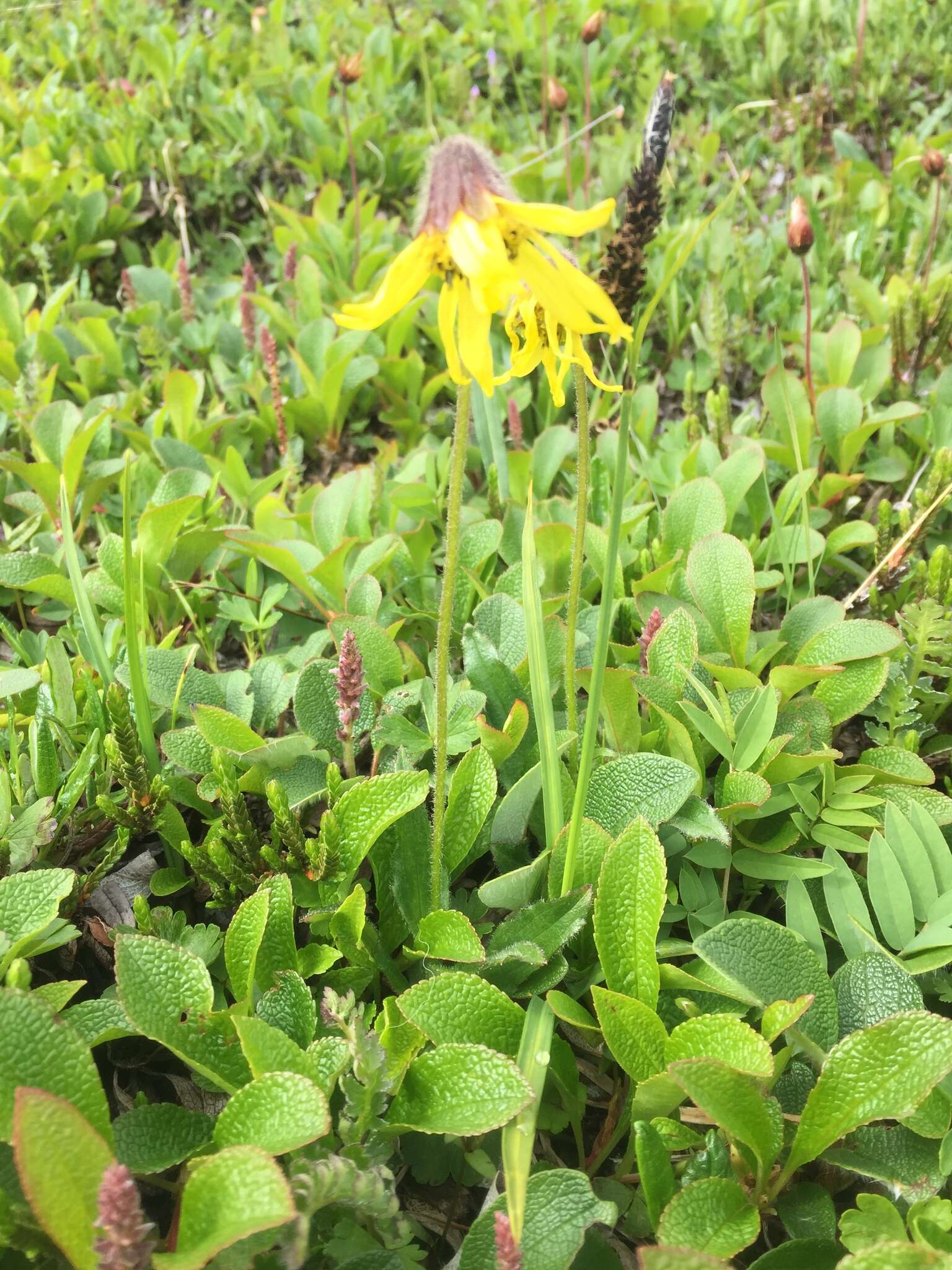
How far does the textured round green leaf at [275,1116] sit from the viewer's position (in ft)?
3.78

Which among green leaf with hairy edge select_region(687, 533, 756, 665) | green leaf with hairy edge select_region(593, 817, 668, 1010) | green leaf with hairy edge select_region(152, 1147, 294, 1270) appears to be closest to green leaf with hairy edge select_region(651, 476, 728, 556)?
green leaf with hairy edge select_region(687, 533, 756, 665)

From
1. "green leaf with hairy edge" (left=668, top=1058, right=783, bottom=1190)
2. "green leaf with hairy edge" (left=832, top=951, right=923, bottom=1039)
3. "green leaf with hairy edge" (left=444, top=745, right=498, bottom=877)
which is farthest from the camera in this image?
"green leaf with hairy edge" (left=444, top=745, right=498, bottom=877)

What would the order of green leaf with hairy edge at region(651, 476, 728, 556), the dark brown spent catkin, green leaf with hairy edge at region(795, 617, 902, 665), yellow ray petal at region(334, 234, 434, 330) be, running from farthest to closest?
green leaf with hairy edge at region(651, 476, 728, 556)
the dark brown spent catkin
green leaf with hairy edge at region(795, 617, 902, 665)
yellow ray petal at region(334, 234, 434, 330)

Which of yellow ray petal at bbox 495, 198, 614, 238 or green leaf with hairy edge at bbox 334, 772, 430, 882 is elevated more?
yellow ray petal at bbox 495, 198, 614, 238

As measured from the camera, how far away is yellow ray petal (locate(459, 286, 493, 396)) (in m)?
1.08

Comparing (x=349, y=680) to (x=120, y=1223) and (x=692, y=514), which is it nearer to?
(x=120, y=1223)

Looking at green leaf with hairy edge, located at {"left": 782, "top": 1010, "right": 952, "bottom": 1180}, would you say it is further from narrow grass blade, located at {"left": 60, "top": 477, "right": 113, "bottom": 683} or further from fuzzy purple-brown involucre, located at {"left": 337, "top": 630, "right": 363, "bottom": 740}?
narrow grass blade, located at {"left": 60, "top": 477, "right": 113, "bottom": 683}

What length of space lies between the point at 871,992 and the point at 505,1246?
733 millimetres

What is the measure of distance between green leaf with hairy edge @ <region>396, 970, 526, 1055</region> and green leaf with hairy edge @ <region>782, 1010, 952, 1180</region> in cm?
42

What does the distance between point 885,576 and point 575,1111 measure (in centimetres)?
140

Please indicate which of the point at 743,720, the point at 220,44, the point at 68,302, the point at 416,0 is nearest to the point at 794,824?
the point at 743,720

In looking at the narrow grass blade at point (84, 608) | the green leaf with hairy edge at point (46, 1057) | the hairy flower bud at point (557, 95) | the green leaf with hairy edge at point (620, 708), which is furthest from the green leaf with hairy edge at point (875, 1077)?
the hairy flower bud at point (557, 95)

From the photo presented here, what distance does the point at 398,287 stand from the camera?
3.58 ft

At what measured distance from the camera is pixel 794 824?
169 cm
